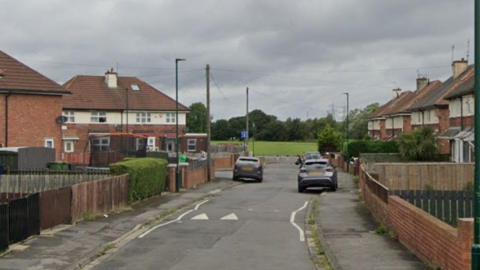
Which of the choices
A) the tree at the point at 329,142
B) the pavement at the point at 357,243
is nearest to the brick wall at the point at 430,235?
the pavement at the point at 357,243

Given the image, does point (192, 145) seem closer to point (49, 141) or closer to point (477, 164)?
point (49, 141)

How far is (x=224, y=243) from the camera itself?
1667cm

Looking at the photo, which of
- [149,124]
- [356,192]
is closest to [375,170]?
[356,192]

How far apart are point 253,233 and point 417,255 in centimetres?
633

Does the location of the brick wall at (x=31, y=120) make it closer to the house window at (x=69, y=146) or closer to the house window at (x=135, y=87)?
the house window at (x=69, y=146)

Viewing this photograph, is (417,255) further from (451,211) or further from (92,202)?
(92,202)

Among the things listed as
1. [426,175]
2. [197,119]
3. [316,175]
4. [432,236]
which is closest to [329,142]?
[316,175]

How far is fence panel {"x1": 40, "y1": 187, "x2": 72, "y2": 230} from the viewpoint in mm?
17680

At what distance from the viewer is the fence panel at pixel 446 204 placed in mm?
16125

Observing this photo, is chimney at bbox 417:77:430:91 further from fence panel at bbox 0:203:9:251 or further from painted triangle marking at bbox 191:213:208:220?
fence panel at bbox 0:203:9:251

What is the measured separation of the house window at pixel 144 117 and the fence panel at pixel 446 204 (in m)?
58.3

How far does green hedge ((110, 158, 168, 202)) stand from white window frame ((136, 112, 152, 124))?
4041 centimetres

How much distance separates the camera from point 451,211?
16.3 m

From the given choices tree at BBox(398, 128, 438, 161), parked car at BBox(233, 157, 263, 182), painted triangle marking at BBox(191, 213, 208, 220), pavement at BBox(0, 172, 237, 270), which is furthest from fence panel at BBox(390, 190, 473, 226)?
tree at BBox(398, 128, 438, 161)
